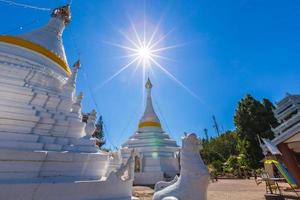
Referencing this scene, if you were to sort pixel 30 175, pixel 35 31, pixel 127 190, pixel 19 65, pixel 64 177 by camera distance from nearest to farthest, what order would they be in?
pixel 30 175 < pixel 64 177 < pixel 127 190 < pixel 19 65 < pixel 35 31

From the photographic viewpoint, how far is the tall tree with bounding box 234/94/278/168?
28438 mm

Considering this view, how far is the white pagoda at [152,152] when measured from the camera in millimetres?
23328

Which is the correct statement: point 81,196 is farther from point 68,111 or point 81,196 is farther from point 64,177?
point 68,111

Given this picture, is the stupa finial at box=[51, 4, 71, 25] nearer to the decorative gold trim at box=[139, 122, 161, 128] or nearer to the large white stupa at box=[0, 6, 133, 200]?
the large white stupa at box=[0, 6, 133, 200]

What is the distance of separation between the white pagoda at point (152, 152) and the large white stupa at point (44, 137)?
11950 mm

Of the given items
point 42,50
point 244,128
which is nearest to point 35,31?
point 42,50

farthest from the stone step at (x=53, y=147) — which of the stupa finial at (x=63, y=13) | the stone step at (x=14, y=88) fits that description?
the stupa finial at (x=63, y=13)

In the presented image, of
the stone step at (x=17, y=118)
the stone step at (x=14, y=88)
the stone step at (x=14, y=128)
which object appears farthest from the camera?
the stone step at (x=14, y=88)

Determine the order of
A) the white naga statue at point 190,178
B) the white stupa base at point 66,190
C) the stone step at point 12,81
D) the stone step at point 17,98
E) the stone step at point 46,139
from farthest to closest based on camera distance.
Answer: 1. the stone step at point 12,81
2. the stone step at point 17,98
3. the stone step at point 46,139
4. the white stupa base at point 66,190
5. the white naga statue at point 190,178

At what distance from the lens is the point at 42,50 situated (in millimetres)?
11812

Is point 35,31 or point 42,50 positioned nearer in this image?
point 42,50

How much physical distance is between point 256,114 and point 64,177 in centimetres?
2765

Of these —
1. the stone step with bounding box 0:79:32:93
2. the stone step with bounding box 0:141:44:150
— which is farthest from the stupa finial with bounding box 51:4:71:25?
the stone step with bounding box 0:141:44:150

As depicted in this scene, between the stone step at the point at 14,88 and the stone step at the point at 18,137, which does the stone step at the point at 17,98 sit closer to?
the stone step at the point at 14,88
